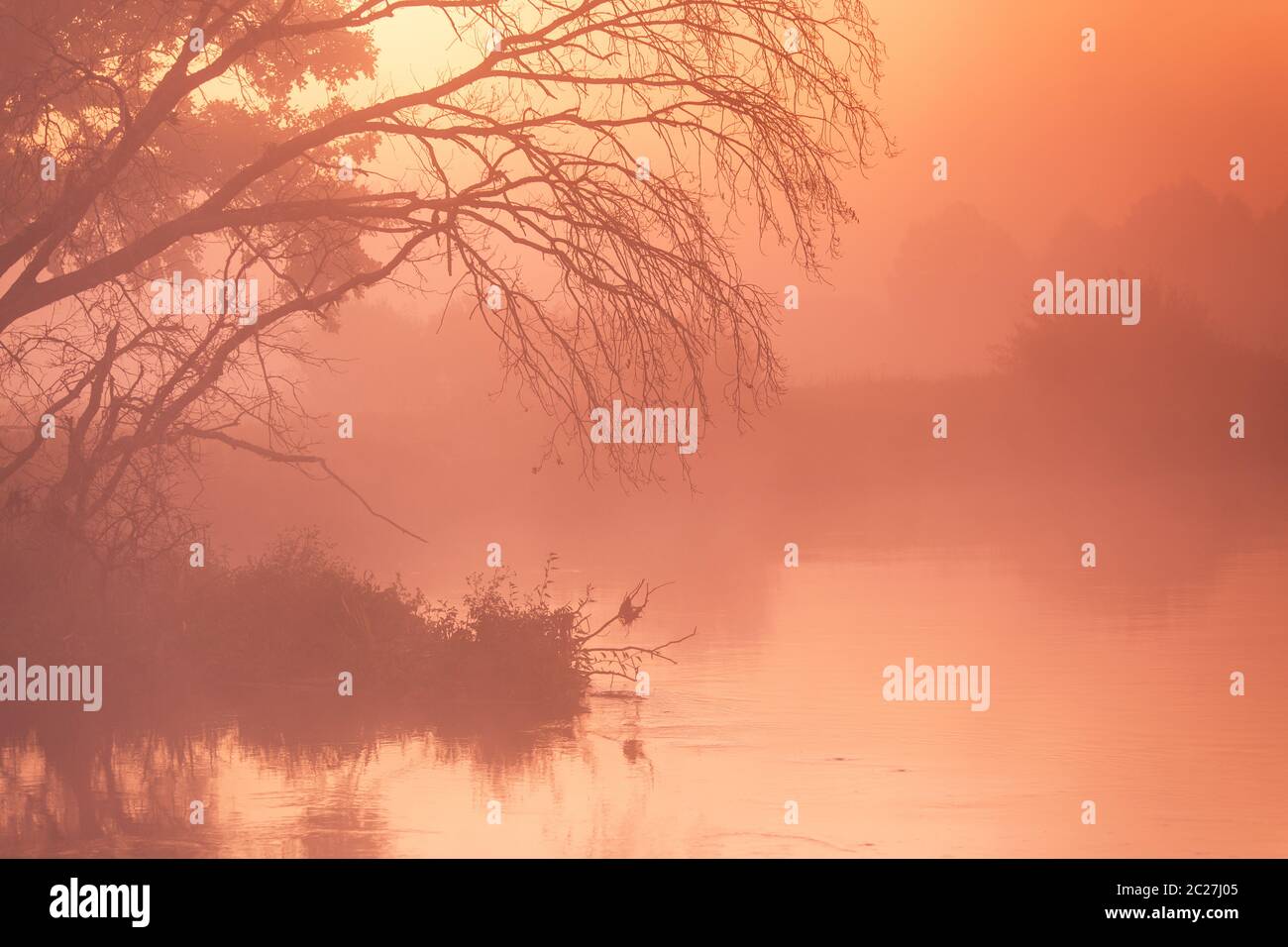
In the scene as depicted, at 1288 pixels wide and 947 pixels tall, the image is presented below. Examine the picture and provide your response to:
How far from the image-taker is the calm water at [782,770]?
9.77 meters

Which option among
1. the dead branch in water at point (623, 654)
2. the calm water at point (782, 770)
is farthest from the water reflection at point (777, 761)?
the dead branch in water at point (623, 654)

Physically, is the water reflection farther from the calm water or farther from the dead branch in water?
the dead branch in water

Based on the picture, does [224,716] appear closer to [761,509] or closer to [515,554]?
[515,554]

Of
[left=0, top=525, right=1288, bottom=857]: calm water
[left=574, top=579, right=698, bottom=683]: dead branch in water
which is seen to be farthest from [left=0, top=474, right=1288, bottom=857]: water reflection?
[left=574, top=579, right=698, bottom=683]: dead branch in water

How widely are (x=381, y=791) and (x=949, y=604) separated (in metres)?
10.6

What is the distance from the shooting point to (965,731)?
42.3ft

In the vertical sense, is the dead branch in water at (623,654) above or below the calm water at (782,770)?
above

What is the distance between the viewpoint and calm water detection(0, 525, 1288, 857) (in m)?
9.77

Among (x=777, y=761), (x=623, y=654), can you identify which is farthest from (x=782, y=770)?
(x=623, y=654)

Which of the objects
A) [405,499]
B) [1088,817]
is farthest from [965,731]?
[405,499]

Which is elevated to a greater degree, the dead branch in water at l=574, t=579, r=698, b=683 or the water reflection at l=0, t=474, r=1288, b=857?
the dead branch in water at l=574, t=579, r=698, b=683

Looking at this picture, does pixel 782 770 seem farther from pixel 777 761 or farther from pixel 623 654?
pixel 623 654

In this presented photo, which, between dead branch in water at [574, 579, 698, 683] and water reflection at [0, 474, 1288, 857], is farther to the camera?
dead branch in water at [574, 579, 698, 683]

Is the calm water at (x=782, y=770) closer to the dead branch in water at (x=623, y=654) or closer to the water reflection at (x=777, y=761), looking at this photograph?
the water reflection at (x=777, y=761)
